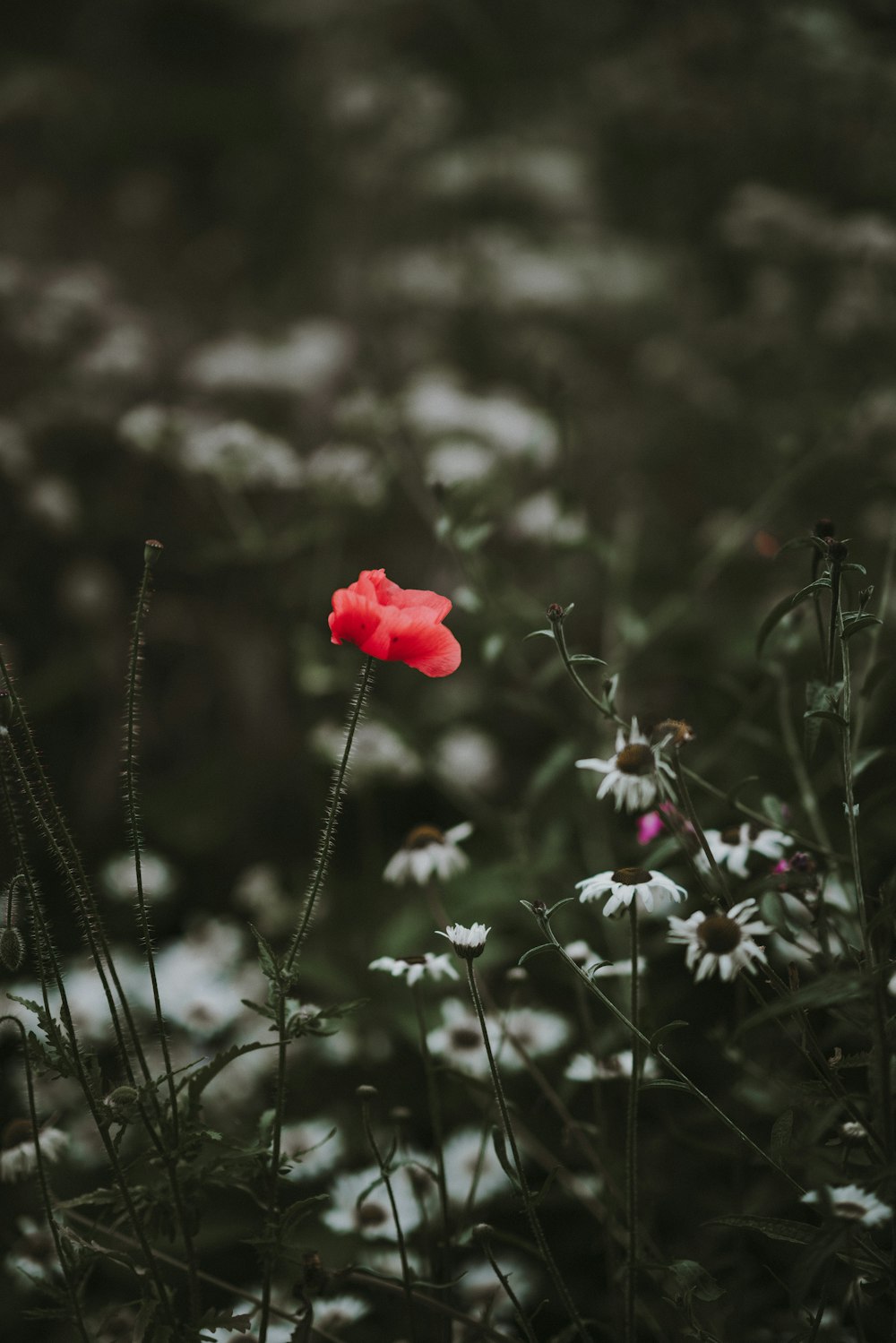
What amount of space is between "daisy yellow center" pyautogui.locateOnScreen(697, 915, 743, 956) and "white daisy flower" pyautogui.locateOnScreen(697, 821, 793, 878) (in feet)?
0.46

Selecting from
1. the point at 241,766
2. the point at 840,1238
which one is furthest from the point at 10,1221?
the point at 840,1238

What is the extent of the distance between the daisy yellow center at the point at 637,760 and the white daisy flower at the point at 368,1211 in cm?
42

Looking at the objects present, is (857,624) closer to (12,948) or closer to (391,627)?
(391,627)

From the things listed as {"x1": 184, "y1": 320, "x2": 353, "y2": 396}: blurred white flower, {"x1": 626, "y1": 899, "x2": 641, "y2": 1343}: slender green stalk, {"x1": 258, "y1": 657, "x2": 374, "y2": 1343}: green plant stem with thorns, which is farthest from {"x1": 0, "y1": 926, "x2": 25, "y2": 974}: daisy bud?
{"x1": 184, "y1": 320, "x2": 353, "y2": 396}: blurred white flower

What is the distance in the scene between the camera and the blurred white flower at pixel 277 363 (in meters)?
1.75

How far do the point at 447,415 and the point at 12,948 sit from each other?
1235 mm

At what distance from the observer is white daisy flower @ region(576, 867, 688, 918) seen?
24.4 inches

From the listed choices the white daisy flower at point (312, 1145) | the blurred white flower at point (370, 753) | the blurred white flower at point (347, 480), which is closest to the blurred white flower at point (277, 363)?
the blurred white flower at point (347, 480)

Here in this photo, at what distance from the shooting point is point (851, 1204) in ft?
1.76

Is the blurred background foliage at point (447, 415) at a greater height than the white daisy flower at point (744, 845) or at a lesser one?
greater

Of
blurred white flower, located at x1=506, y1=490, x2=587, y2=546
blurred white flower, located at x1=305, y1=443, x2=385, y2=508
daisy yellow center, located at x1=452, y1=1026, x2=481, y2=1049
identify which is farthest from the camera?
blurred white flower, located at x1=305, y1=443, x2=385, y2=508

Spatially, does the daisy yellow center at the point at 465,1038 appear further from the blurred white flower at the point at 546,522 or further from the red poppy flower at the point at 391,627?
the blurred white flower at the point at 546,522

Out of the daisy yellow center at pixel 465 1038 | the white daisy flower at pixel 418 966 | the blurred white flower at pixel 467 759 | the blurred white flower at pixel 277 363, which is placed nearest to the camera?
the white daisy flower at pixel 418 966

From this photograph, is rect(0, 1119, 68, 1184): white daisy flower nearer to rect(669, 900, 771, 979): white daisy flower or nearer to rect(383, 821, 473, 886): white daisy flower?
rect(383, 821, 473, 886): white daisy flower
